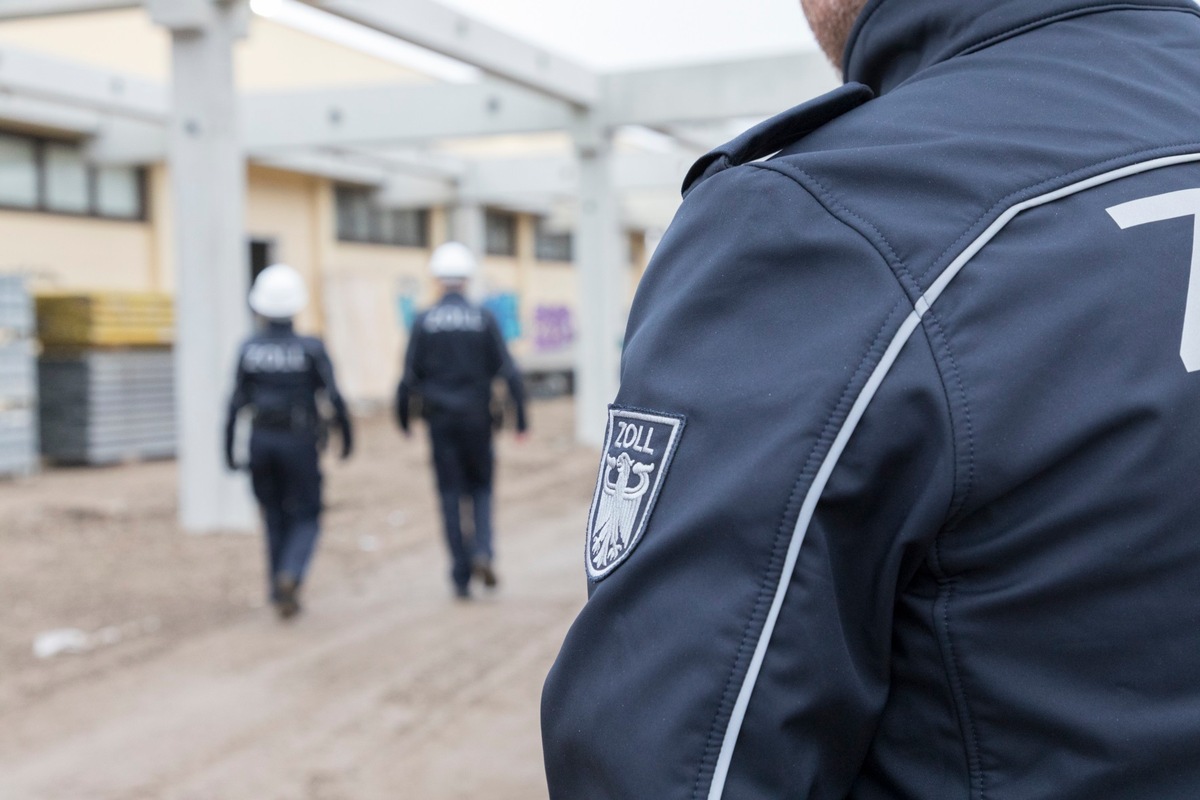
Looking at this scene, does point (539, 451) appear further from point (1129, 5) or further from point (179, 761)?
point (1129, 5)

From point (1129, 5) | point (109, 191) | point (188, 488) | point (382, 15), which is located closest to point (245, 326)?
point (188, 488)

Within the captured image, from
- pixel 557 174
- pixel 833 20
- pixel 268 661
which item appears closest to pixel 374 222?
pixel 557 174

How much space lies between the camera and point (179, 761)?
4.58 meters

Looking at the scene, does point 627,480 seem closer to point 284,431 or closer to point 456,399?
point 284,431

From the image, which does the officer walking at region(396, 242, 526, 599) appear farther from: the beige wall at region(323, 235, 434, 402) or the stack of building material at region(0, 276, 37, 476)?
the beige wall at region(323, 235, 434, 402)

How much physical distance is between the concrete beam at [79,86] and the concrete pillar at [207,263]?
4280 millimetres

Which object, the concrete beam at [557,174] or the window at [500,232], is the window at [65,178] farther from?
the window at [500,232]

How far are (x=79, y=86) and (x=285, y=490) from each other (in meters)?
8.71

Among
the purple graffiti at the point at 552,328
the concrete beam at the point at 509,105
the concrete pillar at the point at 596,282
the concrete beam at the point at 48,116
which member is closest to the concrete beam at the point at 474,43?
the concrete beam at the point at 509,105

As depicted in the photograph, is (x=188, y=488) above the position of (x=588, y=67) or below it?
below

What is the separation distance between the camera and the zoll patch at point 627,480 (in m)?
0.97

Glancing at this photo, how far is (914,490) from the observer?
3.02ft

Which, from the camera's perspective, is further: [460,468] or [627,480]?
[460,468]

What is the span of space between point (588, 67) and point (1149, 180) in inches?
543
